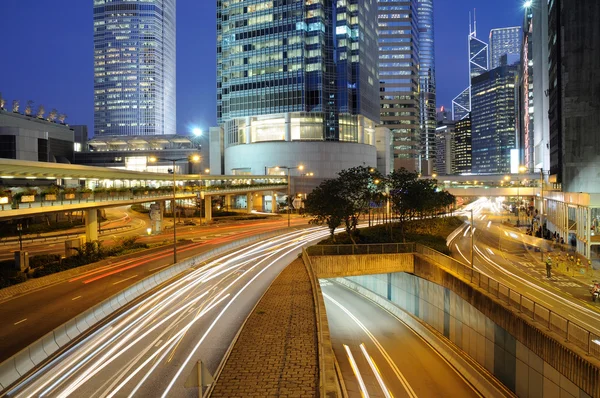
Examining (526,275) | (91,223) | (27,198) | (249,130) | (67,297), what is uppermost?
(249,130)

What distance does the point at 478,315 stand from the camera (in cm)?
2362

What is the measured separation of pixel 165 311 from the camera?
837 inches

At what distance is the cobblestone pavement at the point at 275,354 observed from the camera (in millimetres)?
12957

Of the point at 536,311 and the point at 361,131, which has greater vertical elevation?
the point at 361,131

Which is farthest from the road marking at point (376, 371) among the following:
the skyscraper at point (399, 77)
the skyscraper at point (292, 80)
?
the skyscraper at point (399, 77)

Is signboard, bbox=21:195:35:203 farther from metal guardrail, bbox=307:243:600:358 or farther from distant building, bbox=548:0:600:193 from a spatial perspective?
distant building, bbox=548:0:600:193

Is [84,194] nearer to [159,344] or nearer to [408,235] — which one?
[159,344]

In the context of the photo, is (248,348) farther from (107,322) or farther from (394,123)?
(394,123)

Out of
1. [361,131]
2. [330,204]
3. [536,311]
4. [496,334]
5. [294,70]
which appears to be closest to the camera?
[536,311]

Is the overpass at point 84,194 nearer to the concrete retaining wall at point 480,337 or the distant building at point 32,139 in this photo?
the distant building at point 32,139

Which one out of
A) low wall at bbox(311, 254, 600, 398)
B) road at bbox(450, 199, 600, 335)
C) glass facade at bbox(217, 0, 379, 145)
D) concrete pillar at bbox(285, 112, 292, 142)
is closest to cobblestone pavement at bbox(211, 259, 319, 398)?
low wall at bbox(311, 254, 600, 398)

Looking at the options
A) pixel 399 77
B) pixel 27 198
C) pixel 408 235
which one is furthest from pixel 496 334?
pixel 399 77

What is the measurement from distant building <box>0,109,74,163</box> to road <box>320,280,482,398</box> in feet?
202

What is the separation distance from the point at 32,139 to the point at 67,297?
6222 cm
